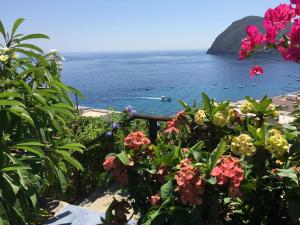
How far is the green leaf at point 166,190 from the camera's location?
1469mm

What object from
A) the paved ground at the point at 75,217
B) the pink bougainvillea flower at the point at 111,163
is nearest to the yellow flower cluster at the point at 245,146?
the pink bougainvillea flower at the point at 111,163

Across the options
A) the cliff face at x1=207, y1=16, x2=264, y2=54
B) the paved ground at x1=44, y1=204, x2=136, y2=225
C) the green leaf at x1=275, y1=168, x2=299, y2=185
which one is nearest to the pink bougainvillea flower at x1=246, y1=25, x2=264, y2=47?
the green leaf at x1=275, y1=168, x2=299, y2=185

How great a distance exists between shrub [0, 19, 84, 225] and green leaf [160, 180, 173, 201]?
819 mm

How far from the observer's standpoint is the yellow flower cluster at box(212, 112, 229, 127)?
171 cm

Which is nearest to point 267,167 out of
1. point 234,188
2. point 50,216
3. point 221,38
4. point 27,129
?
point 234,188

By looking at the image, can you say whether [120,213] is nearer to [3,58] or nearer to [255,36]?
[255,36]

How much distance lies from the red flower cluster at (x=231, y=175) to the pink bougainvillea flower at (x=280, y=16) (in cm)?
55

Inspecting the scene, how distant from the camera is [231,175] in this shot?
4.29 feet

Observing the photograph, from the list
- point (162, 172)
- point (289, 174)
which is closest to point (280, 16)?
point (289, 174)

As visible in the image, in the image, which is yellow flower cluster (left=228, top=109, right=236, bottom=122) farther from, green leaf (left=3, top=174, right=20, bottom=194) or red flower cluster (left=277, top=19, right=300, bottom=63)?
green leaf (left=3, top=174, right=20, bottom=194)

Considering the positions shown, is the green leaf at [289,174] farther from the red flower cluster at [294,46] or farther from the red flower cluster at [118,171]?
the red flower cluster at [118,171]

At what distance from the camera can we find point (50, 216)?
8.49ft

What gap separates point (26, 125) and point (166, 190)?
1.17 meters

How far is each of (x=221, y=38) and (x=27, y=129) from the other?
126469 millimetres
